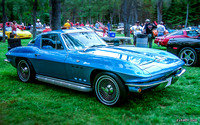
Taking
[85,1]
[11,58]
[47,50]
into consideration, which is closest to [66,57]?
[47,50]

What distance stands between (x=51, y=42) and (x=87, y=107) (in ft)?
6.95

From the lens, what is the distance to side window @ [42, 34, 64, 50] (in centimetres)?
471

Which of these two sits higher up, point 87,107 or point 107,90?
point 107,90

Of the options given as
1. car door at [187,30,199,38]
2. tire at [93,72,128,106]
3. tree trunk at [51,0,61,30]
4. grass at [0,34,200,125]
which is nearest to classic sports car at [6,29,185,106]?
tire at [93,72,128,106]

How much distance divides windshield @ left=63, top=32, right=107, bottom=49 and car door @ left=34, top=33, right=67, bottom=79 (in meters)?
0.19

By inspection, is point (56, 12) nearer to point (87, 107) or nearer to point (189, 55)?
point (189, 55)

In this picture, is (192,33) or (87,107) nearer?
(87,107)

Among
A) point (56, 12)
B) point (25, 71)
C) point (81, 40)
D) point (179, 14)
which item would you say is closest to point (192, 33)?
point (56, 12)

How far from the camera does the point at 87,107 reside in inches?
148

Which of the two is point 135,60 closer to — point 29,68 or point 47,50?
point 47,50

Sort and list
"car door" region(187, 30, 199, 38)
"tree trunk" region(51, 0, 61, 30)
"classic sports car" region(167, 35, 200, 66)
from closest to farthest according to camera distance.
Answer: "classic sports car" region(167, 35, 200, 66) → "tree trunk" region(51, 0, 61, 30) → "car door" region(187, 30, 199, 38)

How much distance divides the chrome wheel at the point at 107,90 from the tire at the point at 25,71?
2250 millimetres

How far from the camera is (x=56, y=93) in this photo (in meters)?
4.62

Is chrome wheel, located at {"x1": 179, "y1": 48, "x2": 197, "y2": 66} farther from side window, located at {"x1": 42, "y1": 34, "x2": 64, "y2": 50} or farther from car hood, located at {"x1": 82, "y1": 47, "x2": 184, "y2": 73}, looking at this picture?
side window, located at {"x1": 42, "y1": 34, "x2": 64, "y2": 50}
